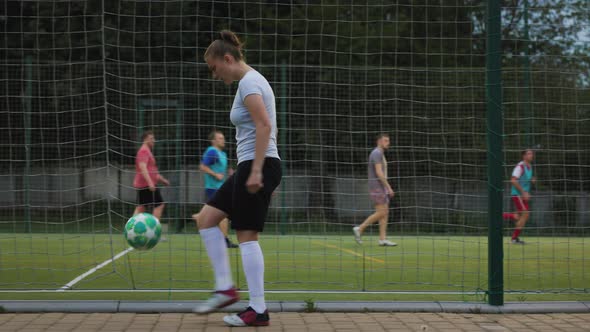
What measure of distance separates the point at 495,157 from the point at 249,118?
2114mm

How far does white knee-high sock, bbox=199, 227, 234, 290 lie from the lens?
529 centimetres

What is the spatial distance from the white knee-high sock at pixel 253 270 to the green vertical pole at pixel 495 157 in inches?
79.0

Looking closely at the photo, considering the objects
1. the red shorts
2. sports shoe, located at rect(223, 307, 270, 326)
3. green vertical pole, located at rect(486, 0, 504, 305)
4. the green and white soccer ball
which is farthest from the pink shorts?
sports shoe, located at rect(223, 307, 270, 326)

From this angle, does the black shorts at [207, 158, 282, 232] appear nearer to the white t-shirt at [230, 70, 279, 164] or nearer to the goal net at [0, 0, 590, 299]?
the white t-shirt at [230, 70, 279, 164]

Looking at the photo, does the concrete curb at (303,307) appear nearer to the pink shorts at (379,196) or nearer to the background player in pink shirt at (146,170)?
the background player in pink shirt at (146,170)

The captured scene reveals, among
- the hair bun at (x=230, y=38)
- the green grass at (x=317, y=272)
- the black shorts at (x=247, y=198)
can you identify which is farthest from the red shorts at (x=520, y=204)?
the hair bun at (x=230, y=38)

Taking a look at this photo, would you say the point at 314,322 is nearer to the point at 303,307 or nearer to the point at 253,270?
the point at 303,307

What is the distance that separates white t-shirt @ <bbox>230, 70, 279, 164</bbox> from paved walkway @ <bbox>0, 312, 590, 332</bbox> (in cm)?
121

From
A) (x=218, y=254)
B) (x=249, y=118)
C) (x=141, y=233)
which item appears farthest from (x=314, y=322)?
(x=141, y=233)

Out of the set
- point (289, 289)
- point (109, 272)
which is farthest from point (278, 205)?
point (289, 289)

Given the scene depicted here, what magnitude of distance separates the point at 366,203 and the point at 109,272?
8170 millimetres

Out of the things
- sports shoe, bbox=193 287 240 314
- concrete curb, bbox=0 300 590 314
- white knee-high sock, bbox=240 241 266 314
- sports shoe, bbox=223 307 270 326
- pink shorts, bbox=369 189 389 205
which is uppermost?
pink shorts, bbox=369 189 389 205

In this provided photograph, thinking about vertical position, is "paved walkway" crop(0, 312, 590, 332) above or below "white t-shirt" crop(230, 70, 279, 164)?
below

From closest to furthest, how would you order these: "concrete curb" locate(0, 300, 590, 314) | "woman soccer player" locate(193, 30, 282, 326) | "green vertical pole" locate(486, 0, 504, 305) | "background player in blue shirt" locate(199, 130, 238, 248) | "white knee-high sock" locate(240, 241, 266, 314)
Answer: "woman soccer player" locate(193, 30, 282, 326)
"white knee-high sock" locate(240, 241, 266, 314)
"concrete curb" locate(0, 300, 590, 314)
"green vertical pole" locate(486, 0, 504, 305)
"background player in blue shirt" locate(199, 130, 238, 248)
